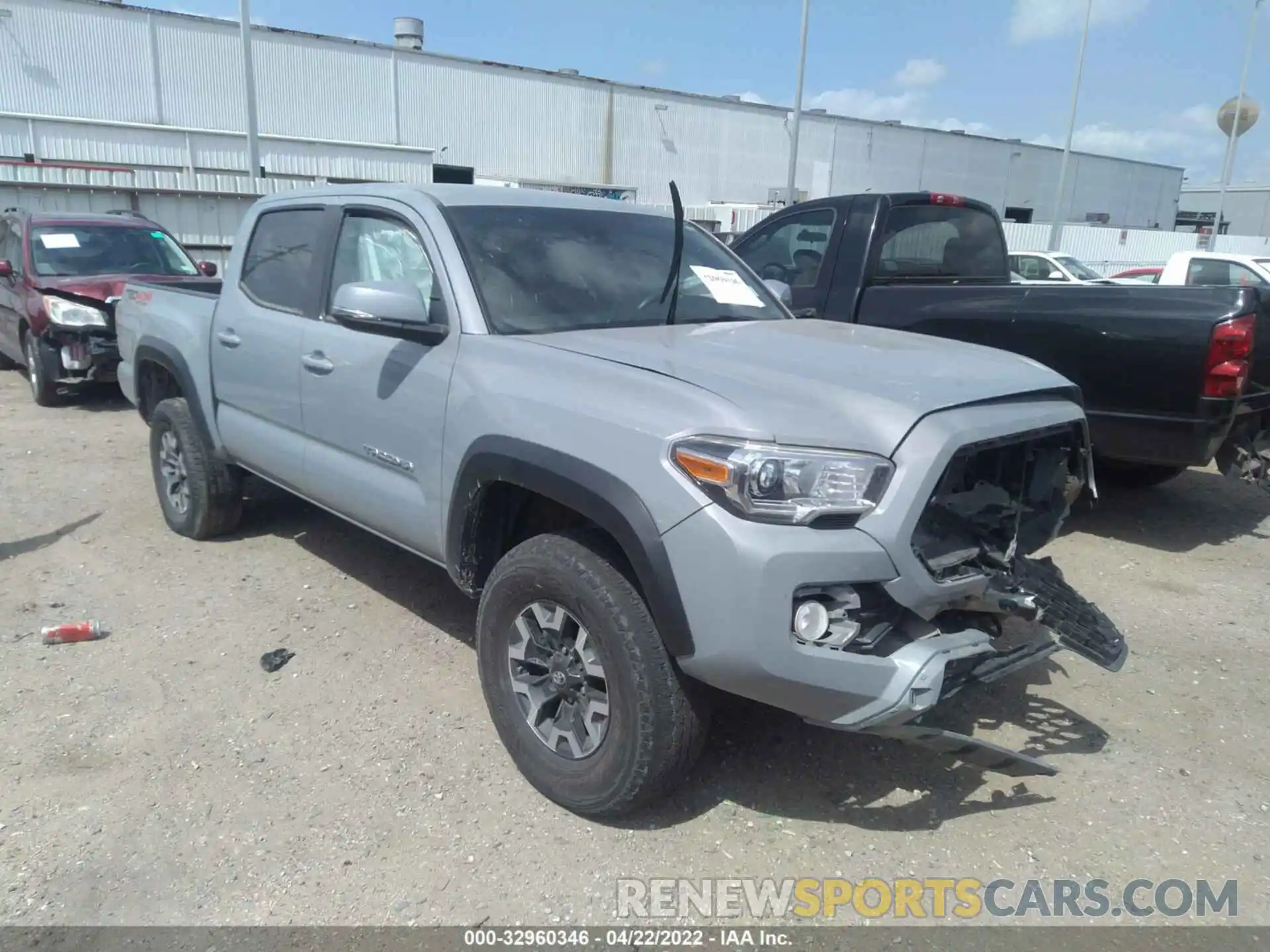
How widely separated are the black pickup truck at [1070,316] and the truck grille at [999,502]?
2046 mm

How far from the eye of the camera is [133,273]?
9789 millimetres

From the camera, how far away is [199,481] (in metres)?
5.19

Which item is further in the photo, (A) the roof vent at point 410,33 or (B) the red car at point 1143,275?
(A) the roof vent at point 410,33

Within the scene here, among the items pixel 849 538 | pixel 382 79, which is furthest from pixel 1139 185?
pixel 849 538

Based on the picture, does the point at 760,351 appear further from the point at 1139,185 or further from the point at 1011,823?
the point at 1139,185

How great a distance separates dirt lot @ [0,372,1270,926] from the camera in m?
2.77

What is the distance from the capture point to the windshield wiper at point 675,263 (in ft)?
12.5

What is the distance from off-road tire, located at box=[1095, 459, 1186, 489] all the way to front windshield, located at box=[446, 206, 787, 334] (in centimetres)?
354

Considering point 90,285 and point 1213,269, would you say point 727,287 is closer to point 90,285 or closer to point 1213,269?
point 90,285

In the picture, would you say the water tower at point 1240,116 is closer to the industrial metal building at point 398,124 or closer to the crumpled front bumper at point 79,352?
the industrial metal building at point 398,124

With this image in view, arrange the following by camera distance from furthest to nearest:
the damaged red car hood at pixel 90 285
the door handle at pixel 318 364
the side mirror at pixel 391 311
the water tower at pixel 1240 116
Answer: the water tower at pixel 1240 116, the damaged red car hood at pixel 90 285, the door handle at pixel 318 364, the side mirror at pixel 391 311

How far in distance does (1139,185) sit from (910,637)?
2725 inches

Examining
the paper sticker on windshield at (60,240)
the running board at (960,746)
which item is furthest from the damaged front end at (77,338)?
the running board at (960,746)

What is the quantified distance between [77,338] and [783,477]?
8.73 metres
